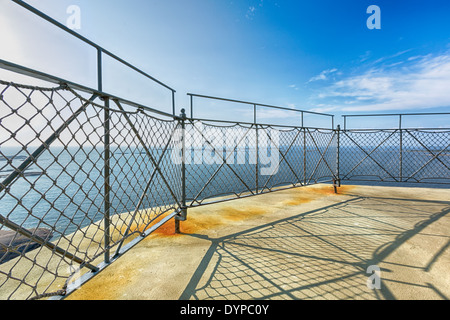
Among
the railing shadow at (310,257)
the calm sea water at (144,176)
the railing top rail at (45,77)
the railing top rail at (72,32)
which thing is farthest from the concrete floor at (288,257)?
the railing top rail at (72,32)

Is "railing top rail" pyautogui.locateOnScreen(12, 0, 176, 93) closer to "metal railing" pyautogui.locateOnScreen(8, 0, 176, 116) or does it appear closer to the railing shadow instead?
"metal railing" pyautogui.locateOnScreen(8, 0, 176, 116)

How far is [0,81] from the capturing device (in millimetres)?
1200

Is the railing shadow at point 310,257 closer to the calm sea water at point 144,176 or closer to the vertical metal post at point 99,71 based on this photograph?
the calm sea water at point 144,176

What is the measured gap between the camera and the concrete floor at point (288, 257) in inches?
82.0

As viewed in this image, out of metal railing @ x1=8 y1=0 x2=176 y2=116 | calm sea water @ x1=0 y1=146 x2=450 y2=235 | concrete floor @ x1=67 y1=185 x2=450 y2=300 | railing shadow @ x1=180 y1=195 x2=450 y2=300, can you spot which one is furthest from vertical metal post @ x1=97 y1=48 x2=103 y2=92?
railing shadow @ x1=180 y1=195 x2=450 y2=300

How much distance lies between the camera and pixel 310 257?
8.84 feet

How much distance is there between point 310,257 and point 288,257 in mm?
275

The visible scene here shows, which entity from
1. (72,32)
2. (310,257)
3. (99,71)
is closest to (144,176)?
(99,71)

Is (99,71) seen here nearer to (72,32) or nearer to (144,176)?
(72,32)

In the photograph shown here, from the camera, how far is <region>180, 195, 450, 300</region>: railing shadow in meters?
2.07

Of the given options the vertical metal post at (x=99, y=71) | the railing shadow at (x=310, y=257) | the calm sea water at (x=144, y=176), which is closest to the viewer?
the calm sea water at (x=144, y=176)

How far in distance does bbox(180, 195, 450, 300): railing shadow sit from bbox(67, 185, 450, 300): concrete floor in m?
0.01

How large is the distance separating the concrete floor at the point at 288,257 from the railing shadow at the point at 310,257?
0.01 meters
